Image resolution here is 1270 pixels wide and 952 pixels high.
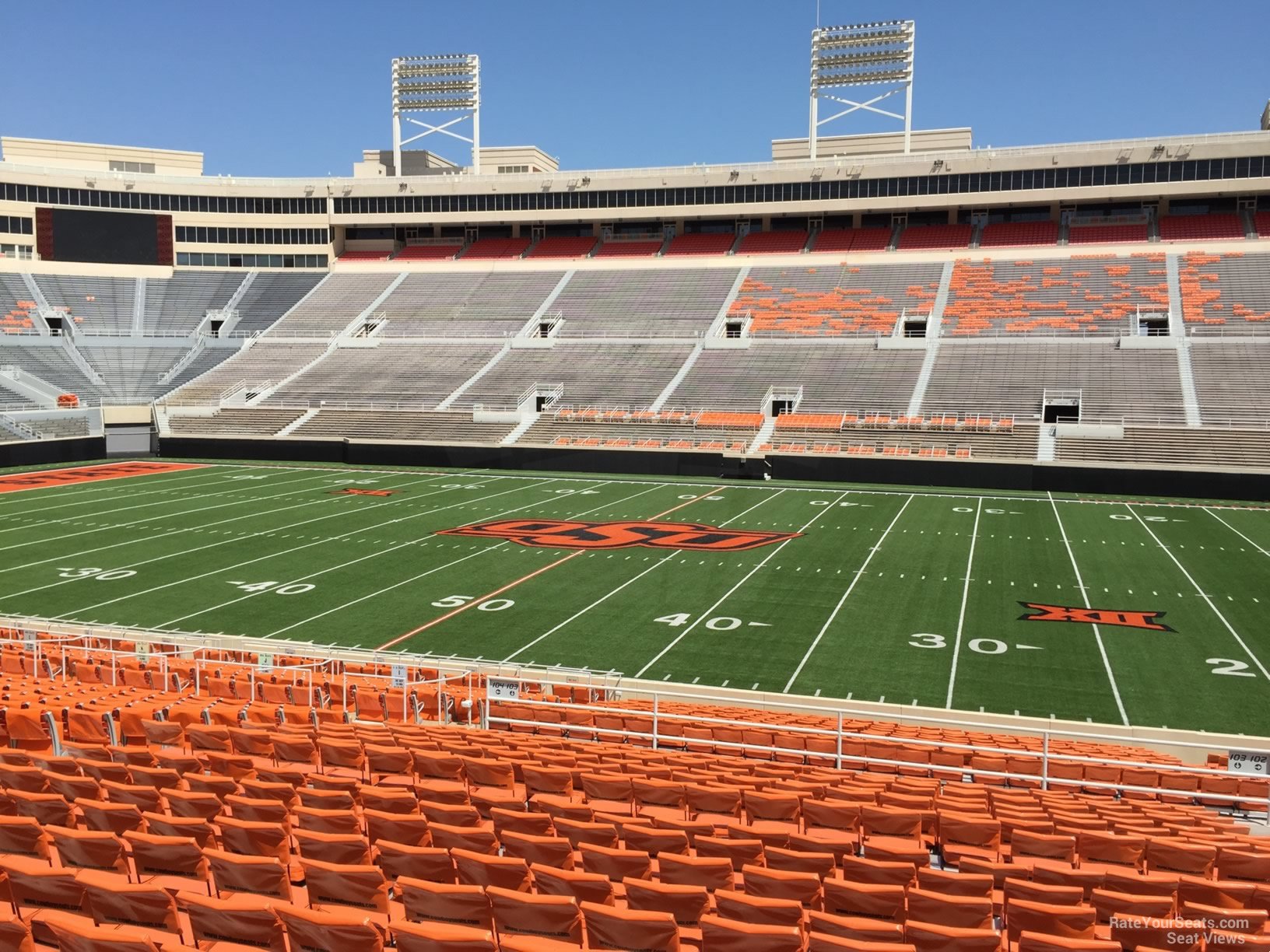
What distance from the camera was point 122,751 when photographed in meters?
8.22

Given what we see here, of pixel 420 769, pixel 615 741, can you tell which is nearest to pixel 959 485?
pixel 615 741

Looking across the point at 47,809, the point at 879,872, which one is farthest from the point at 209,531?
the point at 879,872

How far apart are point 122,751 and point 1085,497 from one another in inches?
1280

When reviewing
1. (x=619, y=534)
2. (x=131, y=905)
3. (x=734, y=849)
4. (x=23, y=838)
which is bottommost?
(x=619, y=534)

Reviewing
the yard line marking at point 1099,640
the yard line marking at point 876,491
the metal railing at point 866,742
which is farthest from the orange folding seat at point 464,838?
the yard line marking at point 876,491

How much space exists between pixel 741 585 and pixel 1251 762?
1353 cm

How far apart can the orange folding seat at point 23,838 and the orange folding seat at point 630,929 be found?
3.51 metres

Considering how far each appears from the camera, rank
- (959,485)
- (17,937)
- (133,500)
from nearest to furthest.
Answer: (17,937) → (133,500) → (959,485)

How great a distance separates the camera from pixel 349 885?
201 inches

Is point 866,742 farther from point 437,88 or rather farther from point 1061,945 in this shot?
point 437,88

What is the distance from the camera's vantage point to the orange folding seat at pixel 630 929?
178 inches

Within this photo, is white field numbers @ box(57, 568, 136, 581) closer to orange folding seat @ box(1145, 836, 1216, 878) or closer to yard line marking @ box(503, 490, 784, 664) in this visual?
yard line marking @ box(503, 490, 784, 664)

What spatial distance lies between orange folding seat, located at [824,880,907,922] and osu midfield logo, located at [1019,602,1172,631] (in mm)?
14989

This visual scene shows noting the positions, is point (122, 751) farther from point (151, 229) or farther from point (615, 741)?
point (151, 229)
